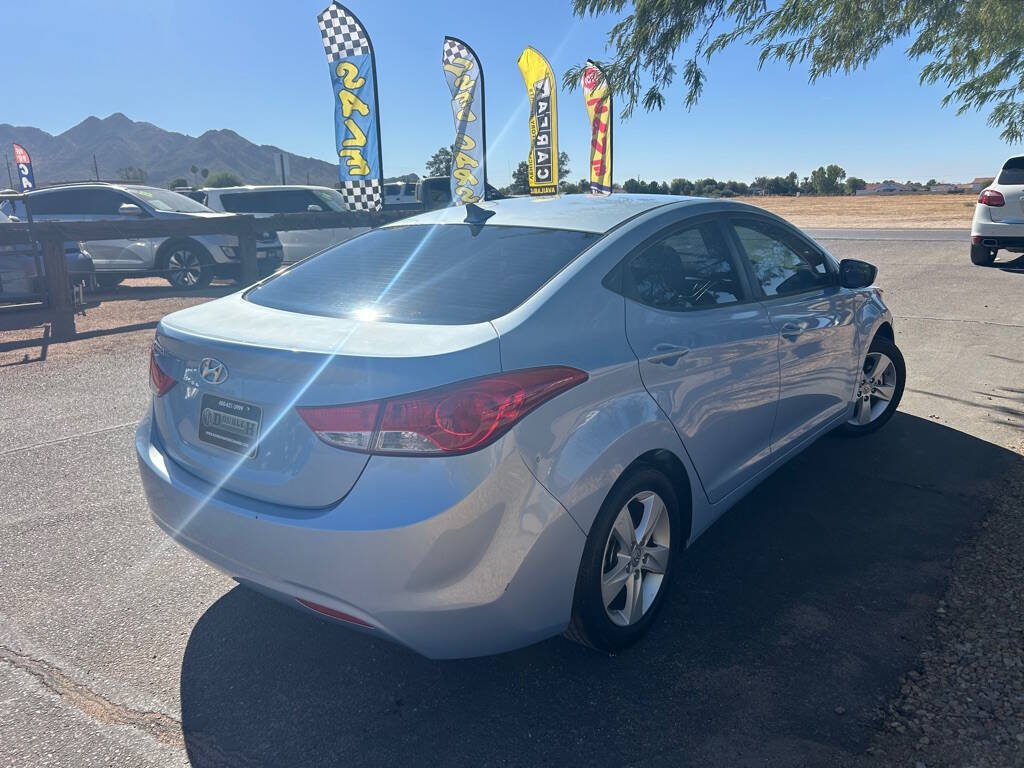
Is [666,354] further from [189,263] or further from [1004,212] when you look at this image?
[1004,212]

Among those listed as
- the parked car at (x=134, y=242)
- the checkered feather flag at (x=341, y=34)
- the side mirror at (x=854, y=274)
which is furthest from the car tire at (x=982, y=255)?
the parked car at (x=134, y=242)

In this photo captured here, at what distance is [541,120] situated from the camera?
1712 cm

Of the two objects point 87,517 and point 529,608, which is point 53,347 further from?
point 529,608

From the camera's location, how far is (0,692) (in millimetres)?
2705

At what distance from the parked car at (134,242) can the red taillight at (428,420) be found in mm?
11760

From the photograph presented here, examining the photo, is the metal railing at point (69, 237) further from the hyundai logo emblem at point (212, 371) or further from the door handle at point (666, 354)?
the door handle at point (666, 354)

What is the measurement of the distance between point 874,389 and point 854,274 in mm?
1082

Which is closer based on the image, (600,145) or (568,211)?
(568,211)

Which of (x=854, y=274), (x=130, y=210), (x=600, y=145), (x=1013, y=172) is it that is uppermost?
(x=600, y=145)

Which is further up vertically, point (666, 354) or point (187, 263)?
point (666, 354)

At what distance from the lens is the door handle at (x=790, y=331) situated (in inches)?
147

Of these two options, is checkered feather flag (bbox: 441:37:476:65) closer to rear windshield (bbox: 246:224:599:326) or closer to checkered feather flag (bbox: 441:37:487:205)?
checkered feather flag (bbox: 441:37:487:205)

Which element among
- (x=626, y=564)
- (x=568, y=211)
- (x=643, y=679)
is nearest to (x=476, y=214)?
(x=568, y=211)

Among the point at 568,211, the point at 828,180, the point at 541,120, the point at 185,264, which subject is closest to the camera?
the point at 568,211
